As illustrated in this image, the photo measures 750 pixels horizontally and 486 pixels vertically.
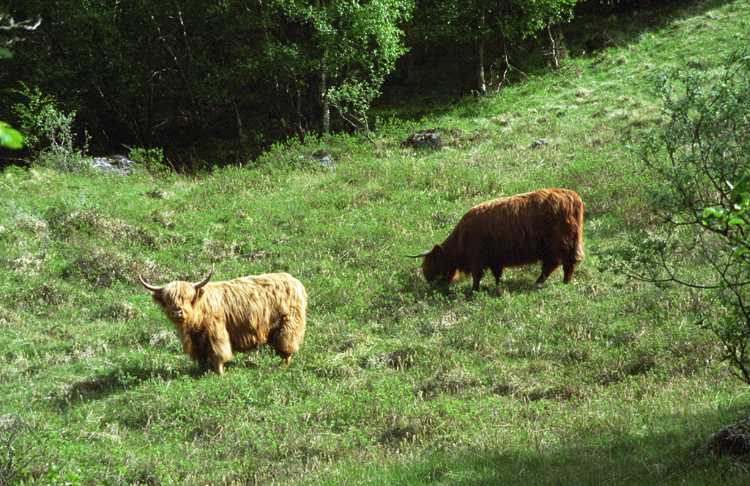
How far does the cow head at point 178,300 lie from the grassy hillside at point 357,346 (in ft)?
2.51

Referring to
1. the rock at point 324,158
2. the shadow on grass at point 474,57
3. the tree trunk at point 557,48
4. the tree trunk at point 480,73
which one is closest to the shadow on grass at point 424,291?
the rock at point 324,158

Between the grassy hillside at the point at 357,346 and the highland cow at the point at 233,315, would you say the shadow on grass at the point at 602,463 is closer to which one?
the grassy hillside at the point at 357,346

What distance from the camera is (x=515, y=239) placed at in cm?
1298

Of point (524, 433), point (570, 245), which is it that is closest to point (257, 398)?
point (524, 433)

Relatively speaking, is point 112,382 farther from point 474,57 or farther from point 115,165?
point 474,57

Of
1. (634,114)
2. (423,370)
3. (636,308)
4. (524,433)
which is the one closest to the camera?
(524,433)

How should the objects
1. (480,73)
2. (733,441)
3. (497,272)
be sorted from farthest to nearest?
(480,73), (497,272), (733,441)

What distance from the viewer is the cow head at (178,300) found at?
9898 millimetres

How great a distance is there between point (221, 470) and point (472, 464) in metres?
2.48

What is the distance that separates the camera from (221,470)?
7.55 metres

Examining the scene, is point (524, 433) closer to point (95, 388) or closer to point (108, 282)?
point (95, 388)

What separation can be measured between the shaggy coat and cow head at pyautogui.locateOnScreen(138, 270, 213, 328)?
475 cm

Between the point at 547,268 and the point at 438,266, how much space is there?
1866 mm

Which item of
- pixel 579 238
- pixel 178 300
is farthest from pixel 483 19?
pixel 178 300
